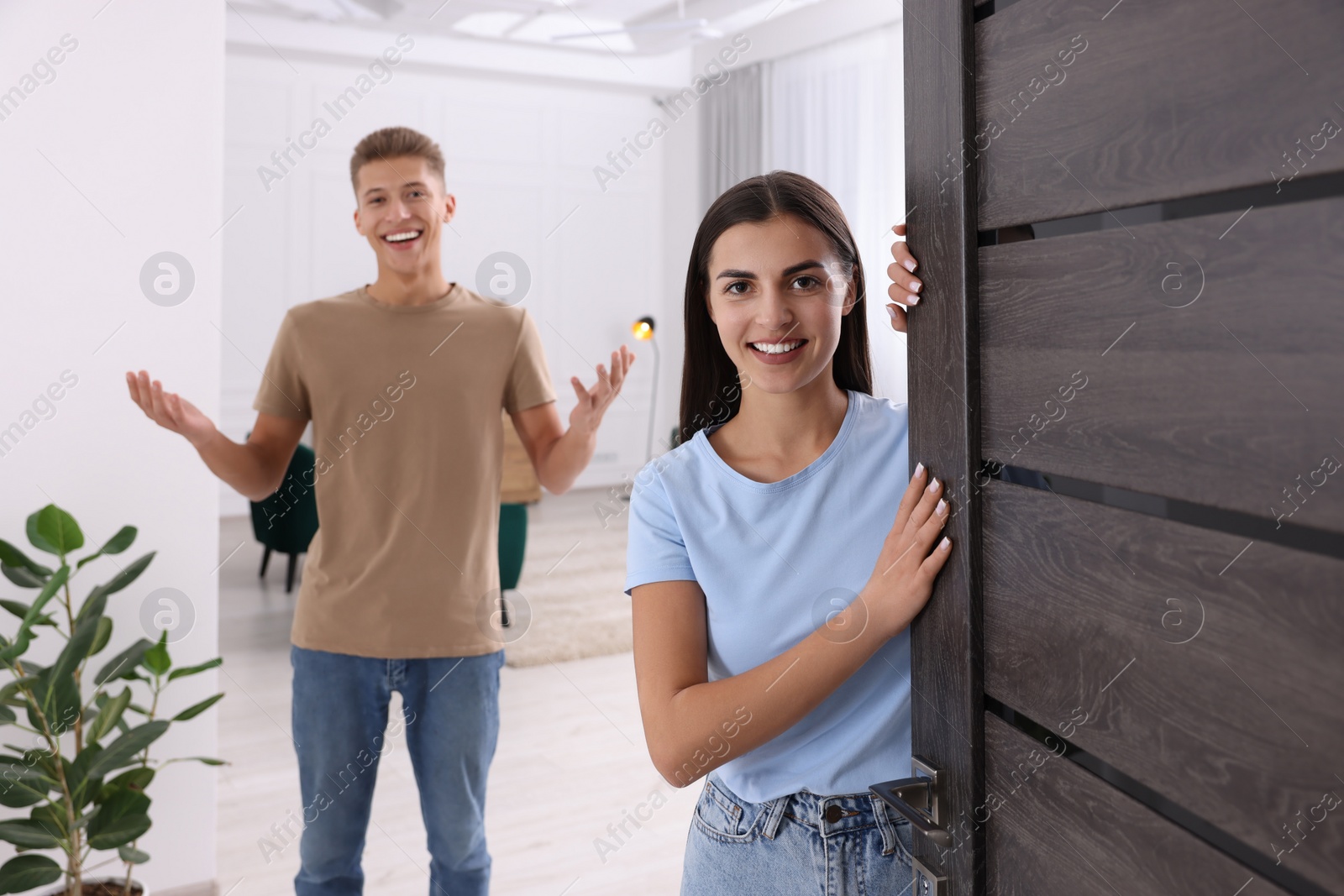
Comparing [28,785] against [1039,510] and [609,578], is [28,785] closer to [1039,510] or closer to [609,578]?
[1039,510]

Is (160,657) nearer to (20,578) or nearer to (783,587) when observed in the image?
(20,578)

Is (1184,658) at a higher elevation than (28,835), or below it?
higher

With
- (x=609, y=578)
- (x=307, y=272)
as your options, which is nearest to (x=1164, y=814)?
(x=609, y=578)

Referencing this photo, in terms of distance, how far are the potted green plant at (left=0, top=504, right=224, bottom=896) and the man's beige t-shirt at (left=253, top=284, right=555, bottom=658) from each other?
1.25ft

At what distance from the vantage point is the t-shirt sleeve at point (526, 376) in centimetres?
200

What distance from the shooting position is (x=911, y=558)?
0.91 m

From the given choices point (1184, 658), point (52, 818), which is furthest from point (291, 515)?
point (1184, 658)

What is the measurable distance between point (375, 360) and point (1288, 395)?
1.62 meters

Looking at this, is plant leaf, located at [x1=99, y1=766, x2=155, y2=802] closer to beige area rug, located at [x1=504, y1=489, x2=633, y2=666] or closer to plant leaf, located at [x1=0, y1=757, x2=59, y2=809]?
plant leaf, located at [x1=0, y1=757, x2=59, y2=809]

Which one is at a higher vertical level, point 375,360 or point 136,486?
point 375,360

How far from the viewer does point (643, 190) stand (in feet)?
26.3

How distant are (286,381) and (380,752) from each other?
0.71 meters

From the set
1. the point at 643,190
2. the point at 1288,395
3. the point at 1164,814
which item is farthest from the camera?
the point at 643,190

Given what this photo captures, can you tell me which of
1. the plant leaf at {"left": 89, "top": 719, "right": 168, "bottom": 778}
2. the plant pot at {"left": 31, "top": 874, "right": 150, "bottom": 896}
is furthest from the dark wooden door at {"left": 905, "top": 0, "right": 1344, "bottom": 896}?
the plant pot at {"left": 31, "top": 874, "right": 150, "bottom": 896}
